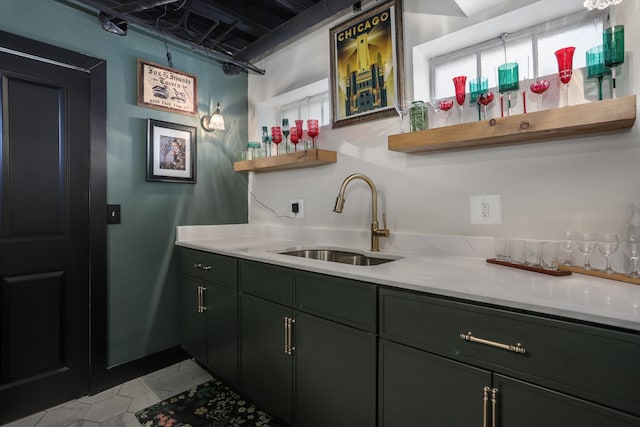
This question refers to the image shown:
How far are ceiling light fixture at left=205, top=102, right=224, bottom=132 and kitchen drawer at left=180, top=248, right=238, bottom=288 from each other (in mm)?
959

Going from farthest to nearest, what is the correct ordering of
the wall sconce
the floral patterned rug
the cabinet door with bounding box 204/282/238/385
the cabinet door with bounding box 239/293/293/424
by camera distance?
the wall sconce, the cabinet door with bounding box 204/282/238/385, the floral patterned rug, the cabinet door with bounding box 239/293/293/424

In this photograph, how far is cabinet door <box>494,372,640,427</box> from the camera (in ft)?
2.41

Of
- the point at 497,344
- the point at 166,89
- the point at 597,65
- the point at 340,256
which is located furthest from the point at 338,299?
the point at 166,89

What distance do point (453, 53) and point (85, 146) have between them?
222 centimetres

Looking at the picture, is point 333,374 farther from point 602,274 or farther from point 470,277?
point 602,274

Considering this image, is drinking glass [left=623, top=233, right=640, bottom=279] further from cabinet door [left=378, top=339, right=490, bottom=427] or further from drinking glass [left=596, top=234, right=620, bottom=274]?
cabinet door [left=378, top=339, right=490, bottom=427]

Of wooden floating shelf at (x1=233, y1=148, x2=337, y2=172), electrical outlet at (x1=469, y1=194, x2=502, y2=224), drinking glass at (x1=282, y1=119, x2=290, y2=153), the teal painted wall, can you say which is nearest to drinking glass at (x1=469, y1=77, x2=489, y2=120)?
electrical outlet at (x1=469, y1=194, x2=502, y2=224)

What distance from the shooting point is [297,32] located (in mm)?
2131

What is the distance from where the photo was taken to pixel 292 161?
6.84 feet

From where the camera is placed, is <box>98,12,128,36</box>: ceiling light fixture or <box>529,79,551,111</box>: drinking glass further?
<box>98,12,128,36</box>: ceiling light fixture

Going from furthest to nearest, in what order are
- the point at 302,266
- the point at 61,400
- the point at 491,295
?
the point at 61,400 → the point at 302,266 → the point at 491,295

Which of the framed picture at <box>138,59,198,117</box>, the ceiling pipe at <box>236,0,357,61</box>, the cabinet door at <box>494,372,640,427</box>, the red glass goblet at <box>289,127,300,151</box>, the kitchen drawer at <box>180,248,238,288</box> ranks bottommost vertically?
the cabinet door at <box>494,372,640,427</box>

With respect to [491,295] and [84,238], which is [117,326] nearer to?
[84,238]

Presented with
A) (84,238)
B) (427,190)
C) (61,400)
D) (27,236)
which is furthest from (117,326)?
(427,190)
